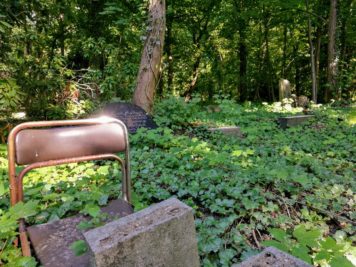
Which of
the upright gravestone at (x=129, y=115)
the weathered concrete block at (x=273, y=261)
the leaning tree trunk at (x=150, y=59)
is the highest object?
the leaning tree trunk at (x=150, y=59)

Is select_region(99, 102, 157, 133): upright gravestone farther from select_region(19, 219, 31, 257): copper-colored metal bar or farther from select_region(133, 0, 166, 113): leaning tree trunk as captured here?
select_region(19, 219, 31, 257): copper-colored metal bar

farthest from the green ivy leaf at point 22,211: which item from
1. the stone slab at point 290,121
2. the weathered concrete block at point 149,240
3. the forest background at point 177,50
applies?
the stone slab at point 290,121

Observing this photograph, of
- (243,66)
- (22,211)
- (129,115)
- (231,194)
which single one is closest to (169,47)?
(243,66)

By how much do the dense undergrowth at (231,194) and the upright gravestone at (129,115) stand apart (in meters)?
0.58

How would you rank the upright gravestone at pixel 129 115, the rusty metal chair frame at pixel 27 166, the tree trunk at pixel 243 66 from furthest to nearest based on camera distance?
the tree trunk at pixel 243 66 < the upright gravestone at pixel 129 115 < the rusty metal chair frame at pixel 27 166

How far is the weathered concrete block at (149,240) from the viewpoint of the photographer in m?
1.39

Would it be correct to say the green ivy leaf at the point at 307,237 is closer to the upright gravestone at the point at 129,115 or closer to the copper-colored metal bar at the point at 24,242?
the copper-colored metal bar at the point at 24,242

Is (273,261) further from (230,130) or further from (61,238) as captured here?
(230,130)

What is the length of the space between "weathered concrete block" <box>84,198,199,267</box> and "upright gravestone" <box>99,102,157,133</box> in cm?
416

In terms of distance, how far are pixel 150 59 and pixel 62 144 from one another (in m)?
5.32

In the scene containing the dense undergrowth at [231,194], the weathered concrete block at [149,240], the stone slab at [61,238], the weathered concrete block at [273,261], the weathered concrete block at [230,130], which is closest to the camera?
the weathered concrete block at [273,261]

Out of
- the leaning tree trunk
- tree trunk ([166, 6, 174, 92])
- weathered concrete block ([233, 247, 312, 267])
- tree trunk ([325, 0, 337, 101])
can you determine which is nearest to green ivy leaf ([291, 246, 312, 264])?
weathered concrete block ([233, 247, 312, 267])

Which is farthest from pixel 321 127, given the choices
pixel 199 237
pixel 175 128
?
pixel 199 237

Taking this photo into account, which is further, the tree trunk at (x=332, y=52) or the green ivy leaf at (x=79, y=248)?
the tree trunk at (x=332, y=52)
